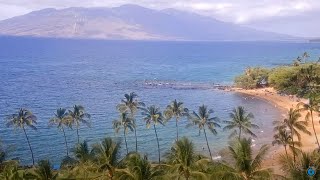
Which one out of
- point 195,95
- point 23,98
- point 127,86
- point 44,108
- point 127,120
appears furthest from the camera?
point 127,86

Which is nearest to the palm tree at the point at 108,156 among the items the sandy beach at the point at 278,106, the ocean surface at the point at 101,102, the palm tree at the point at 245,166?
the palm tree at the point at 245,166

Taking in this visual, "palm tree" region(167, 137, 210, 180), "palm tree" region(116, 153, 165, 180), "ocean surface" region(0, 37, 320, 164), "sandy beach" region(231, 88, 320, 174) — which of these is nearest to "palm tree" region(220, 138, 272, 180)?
"palm tree" region(167, 137, 210, 180)

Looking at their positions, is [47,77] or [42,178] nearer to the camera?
[42,178]

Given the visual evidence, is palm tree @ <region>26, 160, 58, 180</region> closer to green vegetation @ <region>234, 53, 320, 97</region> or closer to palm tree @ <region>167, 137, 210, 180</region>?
palm tree @ <region>167, 137, 210, 180</region>

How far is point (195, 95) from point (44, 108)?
5070cm

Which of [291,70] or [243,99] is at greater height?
[291,70]

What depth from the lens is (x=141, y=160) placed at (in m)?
35.9

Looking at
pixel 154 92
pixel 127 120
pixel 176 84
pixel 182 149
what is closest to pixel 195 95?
pixel 154 92

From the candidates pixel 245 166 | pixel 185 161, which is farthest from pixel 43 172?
pixel 245 166

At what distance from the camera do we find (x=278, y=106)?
12056cm

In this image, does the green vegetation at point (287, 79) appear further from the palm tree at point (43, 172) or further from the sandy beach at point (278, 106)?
the palm tree at point (43, 172)

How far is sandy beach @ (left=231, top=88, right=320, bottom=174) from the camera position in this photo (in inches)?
2894

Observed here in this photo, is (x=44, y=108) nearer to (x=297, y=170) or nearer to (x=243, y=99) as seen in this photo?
(x=243, y=99)

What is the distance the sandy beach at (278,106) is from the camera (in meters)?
73.5
